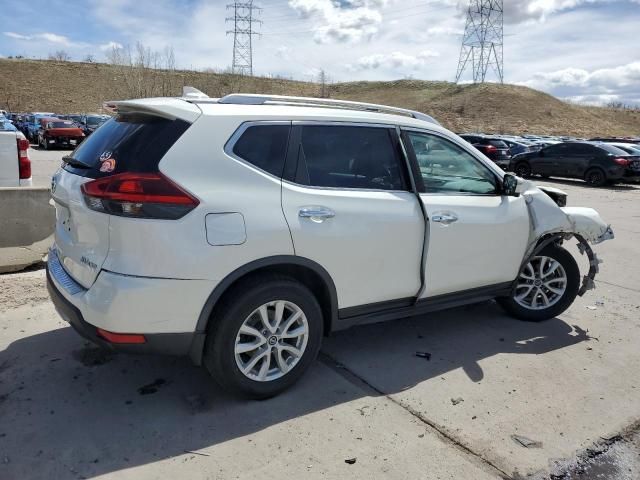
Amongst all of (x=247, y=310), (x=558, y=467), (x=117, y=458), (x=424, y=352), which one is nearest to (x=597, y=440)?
(x=558, y=467)

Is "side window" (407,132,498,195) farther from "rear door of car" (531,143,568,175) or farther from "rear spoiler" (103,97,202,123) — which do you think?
"rear door of car" (531,143,568,175)

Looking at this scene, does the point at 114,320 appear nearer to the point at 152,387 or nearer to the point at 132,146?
the point at 152,387

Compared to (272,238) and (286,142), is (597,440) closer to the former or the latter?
(272,238)

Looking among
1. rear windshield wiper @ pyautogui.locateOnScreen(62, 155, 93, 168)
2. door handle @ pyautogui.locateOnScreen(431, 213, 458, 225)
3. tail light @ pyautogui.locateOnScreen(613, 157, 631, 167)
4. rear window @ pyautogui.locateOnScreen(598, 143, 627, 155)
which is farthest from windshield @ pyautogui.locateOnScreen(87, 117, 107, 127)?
door handle @ pyautogui.locateOnScreen(431, 213, 458, 225)

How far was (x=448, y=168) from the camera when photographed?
4.23m

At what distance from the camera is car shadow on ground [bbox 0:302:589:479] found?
9.32ft

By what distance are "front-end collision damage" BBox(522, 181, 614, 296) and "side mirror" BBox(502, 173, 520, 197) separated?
0.20 meters

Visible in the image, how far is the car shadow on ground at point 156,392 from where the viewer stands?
284 centimetres

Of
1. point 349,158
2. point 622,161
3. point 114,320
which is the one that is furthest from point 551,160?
point 114,320

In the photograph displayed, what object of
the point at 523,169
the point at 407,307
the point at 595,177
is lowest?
the point at 407,307

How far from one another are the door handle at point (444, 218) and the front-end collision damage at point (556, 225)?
974mm

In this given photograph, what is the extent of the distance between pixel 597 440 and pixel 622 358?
1.42 m

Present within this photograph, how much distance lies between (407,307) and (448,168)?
46.1 inches

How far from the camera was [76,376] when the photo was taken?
358 centimetres
